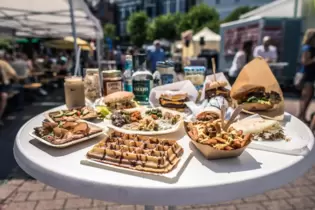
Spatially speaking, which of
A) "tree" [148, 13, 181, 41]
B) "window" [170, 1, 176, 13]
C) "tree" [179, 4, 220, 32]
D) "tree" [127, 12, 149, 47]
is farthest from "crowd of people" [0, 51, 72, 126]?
"window" [170, 1, 176, 13]

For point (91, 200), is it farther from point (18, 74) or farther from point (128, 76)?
point (18, 74)

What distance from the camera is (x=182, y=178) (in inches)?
35.2

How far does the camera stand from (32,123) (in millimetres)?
1570

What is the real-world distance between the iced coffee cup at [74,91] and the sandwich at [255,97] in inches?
41.1

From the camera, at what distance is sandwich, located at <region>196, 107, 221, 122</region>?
1428 mm

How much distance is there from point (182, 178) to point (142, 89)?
3.67ft

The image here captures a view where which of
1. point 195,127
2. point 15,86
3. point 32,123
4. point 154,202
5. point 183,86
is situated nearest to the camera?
point 154,202

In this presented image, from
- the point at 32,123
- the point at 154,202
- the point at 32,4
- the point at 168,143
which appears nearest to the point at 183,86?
the point at 168,143

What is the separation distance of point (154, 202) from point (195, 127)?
1.55 feet

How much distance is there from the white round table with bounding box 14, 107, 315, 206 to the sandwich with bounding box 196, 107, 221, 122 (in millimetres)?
335

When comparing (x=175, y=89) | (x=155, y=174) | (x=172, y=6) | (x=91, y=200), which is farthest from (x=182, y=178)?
(x=172, y=6)

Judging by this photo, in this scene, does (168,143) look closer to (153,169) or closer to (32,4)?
(153,169)

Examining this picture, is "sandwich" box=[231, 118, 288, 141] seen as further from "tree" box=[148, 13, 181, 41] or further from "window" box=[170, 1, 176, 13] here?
"window" box=[170, 1, 176, 13]

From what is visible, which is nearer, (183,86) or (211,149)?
(211,149)
